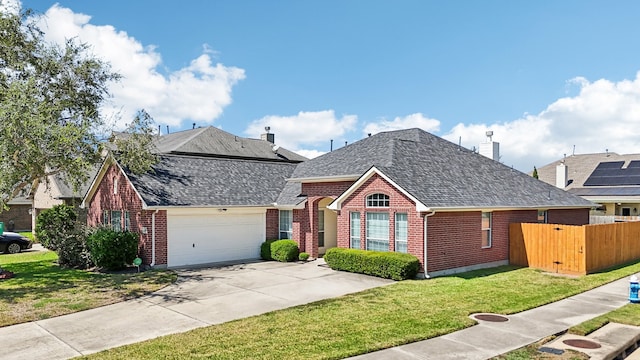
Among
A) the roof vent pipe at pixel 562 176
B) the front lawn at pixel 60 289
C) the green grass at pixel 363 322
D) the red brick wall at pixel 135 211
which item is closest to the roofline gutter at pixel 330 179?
the green grass at pixel 363 322

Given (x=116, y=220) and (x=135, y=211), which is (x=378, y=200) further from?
(x=116, y=220)

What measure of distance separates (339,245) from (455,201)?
5.09 metres

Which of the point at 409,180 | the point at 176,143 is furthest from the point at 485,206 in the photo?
the point at 176,143

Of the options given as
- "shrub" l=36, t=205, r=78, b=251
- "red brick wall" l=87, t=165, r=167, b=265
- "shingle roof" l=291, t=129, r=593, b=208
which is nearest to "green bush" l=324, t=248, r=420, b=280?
"shingle roof" l=291, t=129, r=593, b=208

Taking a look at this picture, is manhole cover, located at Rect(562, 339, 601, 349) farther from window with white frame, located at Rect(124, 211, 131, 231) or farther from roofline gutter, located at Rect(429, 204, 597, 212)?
window with white frame, located at Rect(124, 211, 131, 231)

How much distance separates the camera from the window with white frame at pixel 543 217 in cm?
2148

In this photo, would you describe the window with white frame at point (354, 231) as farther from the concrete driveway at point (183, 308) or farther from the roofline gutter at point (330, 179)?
the roofline gutter at point (330, 179)

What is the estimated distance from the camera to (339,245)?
19.1 meters

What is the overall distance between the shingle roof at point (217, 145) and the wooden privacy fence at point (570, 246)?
77.9 ft

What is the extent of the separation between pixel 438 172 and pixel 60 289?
48.3ft

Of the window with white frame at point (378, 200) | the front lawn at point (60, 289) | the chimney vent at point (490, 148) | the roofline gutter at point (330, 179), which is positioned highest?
the chimney vent at point (490, 148)

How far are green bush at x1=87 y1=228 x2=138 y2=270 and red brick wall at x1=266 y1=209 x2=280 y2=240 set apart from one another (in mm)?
6286

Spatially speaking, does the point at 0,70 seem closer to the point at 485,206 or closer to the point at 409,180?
the point at 409,180

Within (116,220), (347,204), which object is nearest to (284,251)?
(347,204)
